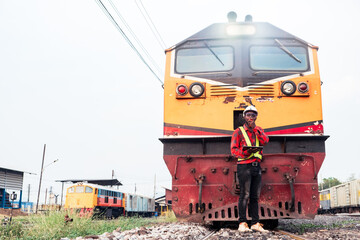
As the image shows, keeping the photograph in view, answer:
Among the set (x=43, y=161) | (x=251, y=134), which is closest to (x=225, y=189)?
(x=251, y=134)

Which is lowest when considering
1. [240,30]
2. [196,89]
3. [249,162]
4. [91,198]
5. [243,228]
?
[243,228]

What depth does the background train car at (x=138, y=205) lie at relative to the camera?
3119 centimetres

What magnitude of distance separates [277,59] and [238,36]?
0.76 meters

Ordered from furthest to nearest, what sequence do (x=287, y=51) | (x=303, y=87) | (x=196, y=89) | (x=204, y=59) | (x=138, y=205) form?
(x=138, y=205) < (x=204, y=59) < (x=287, y=51) < (x=196, y=89) < (x=303, y=87)

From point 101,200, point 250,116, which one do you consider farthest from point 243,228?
point 101,200

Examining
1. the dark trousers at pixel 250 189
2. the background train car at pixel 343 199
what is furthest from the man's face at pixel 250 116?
the background train car at pixel 343 199

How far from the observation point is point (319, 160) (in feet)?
17.0

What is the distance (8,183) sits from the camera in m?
23.8

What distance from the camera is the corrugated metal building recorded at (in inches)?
904

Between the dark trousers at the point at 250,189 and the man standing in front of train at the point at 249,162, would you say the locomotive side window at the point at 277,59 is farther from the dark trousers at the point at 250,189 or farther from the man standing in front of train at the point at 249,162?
the dark trousers at the point at 250,189

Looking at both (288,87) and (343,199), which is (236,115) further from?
(343,199)

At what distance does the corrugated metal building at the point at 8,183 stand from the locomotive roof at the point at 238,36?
20.8 m

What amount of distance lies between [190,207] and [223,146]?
104 cm

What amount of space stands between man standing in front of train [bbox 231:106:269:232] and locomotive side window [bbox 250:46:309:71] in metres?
1.36
